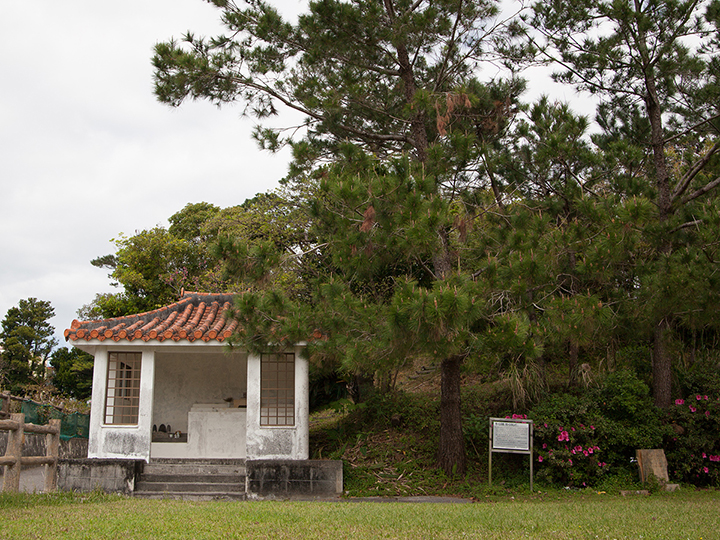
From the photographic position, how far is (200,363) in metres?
13.1

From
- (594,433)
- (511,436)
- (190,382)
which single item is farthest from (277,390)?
(594,433)

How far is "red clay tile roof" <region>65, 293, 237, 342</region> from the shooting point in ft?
32.3

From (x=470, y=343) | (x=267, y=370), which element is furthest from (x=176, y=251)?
(x=470, y=343)

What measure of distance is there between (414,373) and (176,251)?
9747 mm

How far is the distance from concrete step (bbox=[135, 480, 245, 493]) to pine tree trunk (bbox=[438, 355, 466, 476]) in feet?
10.9

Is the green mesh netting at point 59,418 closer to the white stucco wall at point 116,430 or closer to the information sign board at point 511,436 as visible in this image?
the white stucco wall at point 116,430

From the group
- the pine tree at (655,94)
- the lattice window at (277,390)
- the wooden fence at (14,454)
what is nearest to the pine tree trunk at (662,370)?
the pine tree at (655,94)

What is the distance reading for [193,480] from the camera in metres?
9.74

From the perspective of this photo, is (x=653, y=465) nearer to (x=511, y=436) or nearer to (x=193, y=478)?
(x=511, y=436)

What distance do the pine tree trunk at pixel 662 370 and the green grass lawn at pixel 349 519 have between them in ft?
7.32

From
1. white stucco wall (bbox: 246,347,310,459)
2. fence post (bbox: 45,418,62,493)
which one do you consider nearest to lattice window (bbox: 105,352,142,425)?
fence post (bbox: 45,418,62,493)

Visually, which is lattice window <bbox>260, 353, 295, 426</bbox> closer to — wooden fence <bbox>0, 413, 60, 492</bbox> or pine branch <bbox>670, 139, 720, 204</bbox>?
wooden fence <bbox>0, 413, 60, 492</bbox>

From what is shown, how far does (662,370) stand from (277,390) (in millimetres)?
6618

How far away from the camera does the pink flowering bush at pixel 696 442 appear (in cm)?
962
